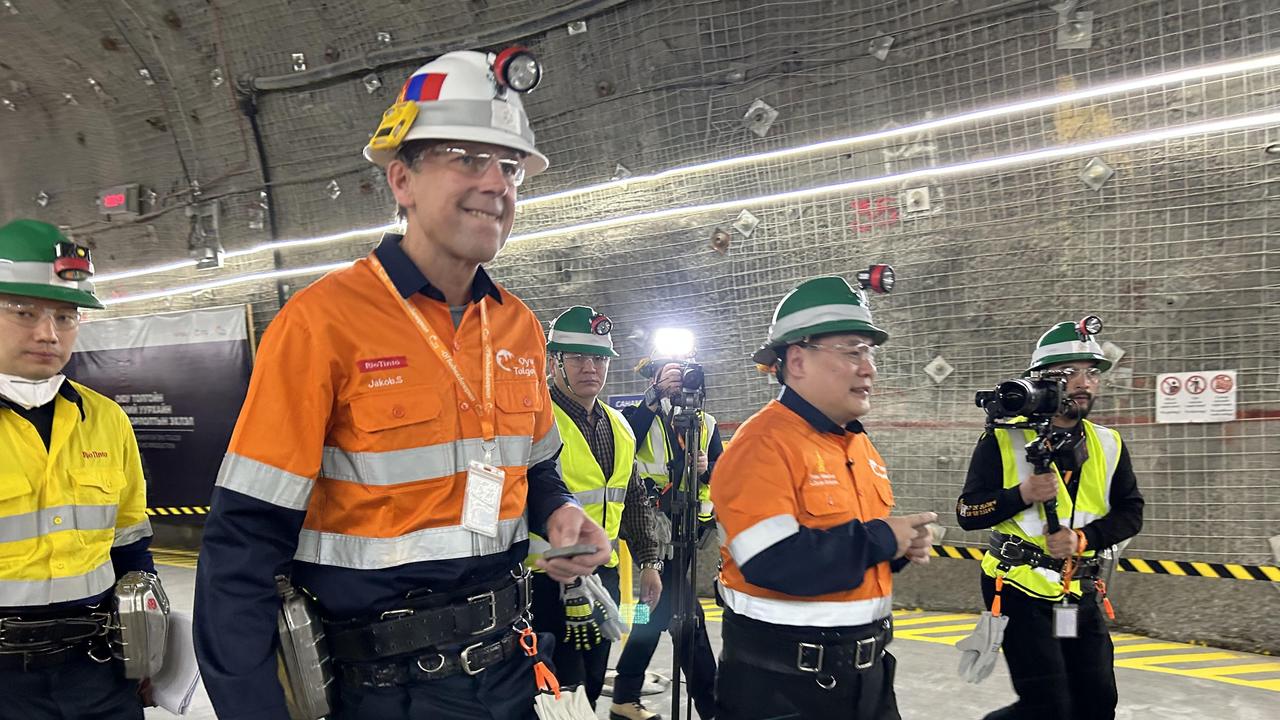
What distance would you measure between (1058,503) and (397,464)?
10.7ft

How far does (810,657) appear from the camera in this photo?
268 cm

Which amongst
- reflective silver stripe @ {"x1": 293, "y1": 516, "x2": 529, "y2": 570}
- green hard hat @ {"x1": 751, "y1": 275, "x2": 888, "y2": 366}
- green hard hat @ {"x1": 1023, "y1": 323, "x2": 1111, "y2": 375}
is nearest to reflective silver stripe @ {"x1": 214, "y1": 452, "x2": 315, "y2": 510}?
reflective silver stripe @ {"x1": 293, "y1": 516, "x2": 529, "y2": 570}

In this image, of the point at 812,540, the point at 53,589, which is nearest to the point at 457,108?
the point at 812,540

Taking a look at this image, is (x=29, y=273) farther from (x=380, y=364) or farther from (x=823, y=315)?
(x=823, y=315)

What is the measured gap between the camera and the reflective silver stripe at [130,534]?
308 centimetres

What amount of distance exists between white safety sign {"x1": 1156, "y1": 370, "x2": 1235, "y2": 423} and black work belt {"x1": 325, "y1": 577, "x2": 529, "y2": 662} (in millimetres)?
5467

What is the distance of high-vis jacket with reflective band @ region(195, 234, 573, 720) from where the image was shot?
156cm

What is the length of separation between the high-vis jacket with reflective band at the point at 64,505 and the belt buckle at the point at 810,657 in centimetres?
248

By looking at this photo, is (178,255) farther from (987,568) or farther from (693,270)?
(987,568)

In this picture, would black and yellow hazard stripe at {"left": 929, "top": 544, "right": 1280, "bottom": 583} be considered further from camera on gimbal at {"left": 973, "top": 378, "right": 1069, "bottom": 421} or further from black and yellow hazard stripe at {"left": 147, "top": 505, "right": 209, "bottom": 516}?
black and yellow hazard stripe at {"left": 147, "top": 505, "right": 209, "bottom": 516}

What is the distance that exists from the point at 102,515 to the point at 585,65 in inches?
225

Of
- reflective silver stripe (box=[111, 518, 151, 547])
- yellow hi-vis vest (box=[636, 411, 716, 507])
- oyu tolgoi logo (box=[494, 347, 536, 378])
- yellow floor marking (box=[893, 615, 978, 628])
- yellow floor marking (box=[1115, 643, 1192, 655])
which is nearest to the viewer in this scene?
oyu tolgoi logo (box=[494, 347, 536, 378])

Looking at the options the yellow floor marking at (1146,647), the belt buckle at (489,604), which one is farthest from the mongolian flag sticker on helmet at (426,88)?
the yellow floor marking at (1146,647)

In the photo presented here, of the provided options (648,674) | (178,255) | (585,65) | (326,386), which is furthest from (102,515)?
(178,255)
